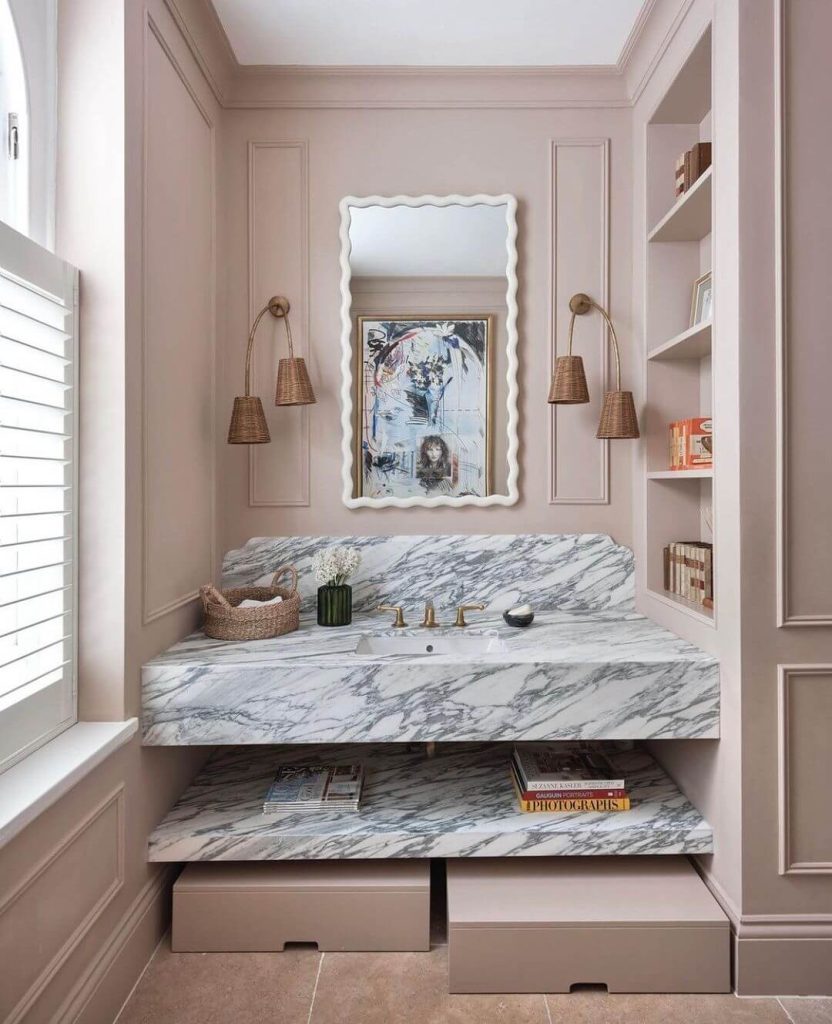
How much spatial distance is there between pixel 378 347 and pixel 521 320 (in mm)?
526

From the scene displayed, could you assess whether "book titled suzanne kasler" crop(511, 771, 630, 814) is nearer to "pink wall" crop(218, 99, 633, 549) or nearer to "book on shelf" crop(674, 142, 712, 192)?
"pink wall" crop(218, 99, 633, 549)

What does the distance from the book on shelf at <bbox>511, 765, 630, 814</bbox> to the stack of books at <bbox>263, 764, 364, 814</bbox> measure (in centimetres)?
50

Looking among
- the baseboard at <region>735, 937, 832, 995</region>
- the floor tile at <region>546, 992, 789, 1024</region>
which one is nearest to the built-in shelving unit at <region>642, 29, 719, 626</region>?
the baseboard at <region>735, 937, 832, 995</region>

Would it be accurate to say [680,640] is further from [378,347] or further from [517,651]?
[378,347]

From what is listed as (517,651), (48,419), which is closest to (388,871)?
(517,651)

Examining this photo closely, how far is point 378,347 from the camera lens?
8.23 feet

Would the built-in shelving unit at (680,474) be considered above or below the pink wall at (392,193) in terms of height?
below

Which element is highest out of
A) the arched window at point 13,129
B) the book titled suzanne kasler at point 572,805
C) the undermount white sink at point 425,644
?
the arched window at point 13,129

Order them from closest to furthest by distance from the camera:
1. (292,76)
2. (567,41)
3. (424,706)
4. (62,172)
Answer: (62,172), (424,706), (567,41), (292,76)

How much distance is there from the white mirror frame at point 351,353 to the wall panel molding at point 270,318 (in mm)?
142

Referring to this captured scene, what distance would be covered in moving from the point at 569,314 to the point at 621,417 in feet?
1.49

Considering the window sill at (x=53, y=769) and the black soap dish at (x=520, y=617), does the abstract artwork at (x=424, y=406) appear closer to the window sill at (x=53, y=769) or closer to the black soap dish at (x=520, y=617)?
the black soap dish at (x=520, y=617)

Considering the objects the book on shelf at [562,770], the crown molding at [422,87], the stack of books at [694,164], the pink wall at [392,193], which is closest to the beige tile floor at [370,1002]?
the book on shelf at [562,770]

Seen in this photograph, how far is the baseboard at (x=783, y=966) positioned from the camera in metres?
1.74
